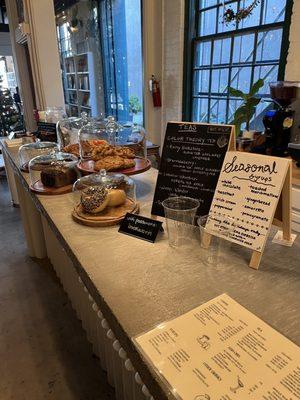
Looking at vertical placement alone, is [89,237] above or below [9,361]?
above

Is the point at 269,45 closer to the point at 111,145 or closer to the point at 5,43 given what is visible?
the point at 111,145

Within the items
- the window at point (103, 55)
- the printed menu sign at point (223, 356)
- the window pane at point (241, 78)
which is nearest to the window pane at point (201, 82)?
the window pane at point (241, 78)

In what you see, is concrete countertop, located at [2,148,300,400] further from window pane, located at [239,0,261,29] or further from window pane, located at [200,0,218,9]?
window pane, located at [200,0,218,9]

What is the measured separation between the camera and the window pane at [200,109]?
3527 mm

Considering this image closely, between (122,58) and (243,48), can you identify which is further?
(122,58)

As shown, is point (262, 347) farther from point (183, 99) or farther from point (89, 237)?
point (183, 99)

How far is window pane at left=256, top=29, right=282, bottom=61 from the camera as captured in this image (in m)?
2.63

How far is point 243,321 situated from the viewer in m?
0.63

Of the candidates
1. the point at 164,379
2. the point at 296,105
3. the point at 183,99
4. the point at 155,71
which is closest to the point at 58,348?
the point at 164,379

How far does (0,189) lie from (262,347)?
15.7 ft

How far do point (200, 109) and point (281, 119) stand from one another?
1.45 metres

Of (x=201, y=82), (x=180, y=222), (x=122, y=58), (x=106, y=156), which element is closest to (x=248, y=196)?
(x=180, y=222)

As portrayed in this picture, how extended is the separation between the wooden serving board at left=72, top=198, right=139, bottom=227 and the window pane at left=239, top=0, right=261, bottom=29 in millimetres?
2508

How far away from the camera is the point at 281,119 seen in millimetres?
2270
